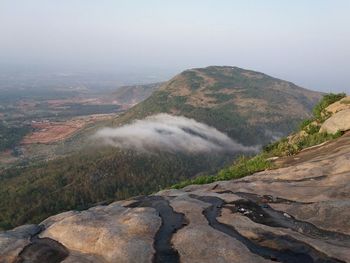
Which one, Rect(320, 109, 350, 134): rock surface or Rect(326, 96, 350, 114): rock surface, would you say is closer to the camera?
Rect(320, 109, 350, 134): rock surface

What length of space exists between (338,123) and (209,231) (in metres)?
29.9

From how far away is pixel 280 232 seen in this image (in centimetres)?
2283

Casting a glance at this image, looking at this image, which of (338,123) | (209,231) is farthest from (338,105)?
(209,231)

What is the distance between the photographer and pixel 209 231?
22.6 metres

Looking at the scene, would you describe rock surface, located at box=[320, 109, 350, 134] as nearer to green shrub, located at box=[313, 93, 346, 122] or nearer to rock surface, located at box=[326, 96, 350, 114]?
rock surface, located at box=[326, 96, 350, 114]

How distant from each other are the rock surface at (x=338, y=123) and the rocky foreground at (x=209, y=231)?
52.7ft

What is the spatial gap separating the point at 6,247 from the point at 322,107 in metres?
50.1

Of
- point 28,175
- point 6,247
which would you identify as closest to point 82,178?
point 28,175

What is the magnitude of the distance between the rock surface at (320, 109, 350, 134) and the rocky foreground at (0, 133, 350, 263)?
16.1m

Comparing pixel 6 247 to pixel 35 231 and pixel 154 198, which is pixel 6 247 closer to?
pixel 35 231

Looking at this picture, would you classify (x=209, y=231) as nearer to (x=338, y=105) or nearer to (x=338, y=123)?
(x=338, y=123)

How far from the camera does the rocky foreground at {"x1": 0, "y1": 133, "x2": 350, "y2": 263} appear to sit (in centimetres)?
2077

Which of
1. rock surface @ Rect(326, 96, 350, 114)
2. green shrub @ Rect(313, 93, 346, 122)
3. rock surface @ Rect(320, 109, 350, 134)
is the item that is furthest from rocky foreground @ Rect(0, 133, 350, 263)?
green shrub @ Rect(313, 93, 346, 122)

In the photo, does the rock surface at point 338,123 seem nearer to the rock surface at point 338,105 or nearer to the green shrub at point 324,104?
the rock surface at point 338,105
